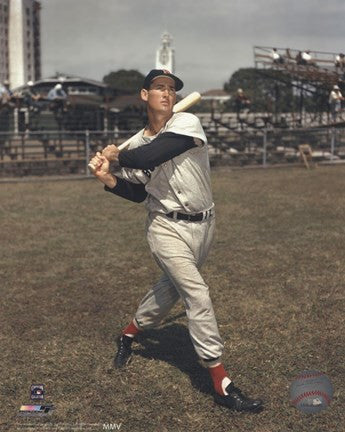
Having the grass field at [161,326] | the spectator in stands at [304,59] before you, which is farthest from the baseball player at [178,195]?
the spectator in stands at [304,59]

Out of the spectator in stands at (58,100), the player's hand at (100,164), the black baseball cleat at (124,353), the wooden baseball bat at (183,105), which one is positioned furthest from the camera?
the spectator in stands at (58,100)

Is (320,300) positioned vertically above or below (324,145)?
below

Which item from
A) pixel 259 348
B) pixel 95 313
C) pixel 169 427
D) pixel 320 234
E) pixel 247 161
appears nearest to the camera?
pixel 169 427

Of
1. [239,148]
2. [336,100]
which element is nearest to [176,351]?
[239,148]

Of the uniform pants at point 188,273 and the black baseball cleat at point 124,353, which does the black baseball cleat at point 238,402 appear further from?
the black baseball cleat at point 124,353

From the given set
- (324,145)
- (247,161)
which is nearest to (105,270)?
(247,161)

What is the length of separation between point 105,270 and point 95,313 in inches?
58.1

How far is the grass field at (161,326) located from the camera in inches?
130

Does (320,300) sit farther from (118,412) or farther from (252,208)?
(252,208)

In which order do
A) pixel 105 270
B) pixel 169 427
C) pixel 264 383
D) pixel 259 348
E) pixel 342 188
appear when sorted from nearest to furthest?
pixel 169 427 → pixel 264 383 → pixel 259 348 → pixel 105 270 → pixel 342 188

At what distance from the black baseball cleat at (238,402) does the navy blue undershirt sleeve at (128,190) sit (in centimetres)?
152

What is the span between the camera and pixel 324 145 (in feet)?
68.5

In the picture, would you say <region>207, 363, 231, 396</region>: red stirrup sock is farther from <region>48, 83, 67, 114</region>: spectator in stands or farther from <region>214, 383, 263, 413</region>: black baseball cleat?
<region>48, 83, 67, 114</region>: spectator in stands

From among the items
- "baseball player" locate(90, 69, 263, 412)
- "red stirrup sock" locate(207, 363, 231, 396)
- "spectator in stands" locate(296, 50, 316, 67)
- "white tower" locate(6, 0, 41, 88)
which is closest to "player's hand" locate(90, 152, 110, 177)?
"baseball player" locate(90, 69, 263, 412)
